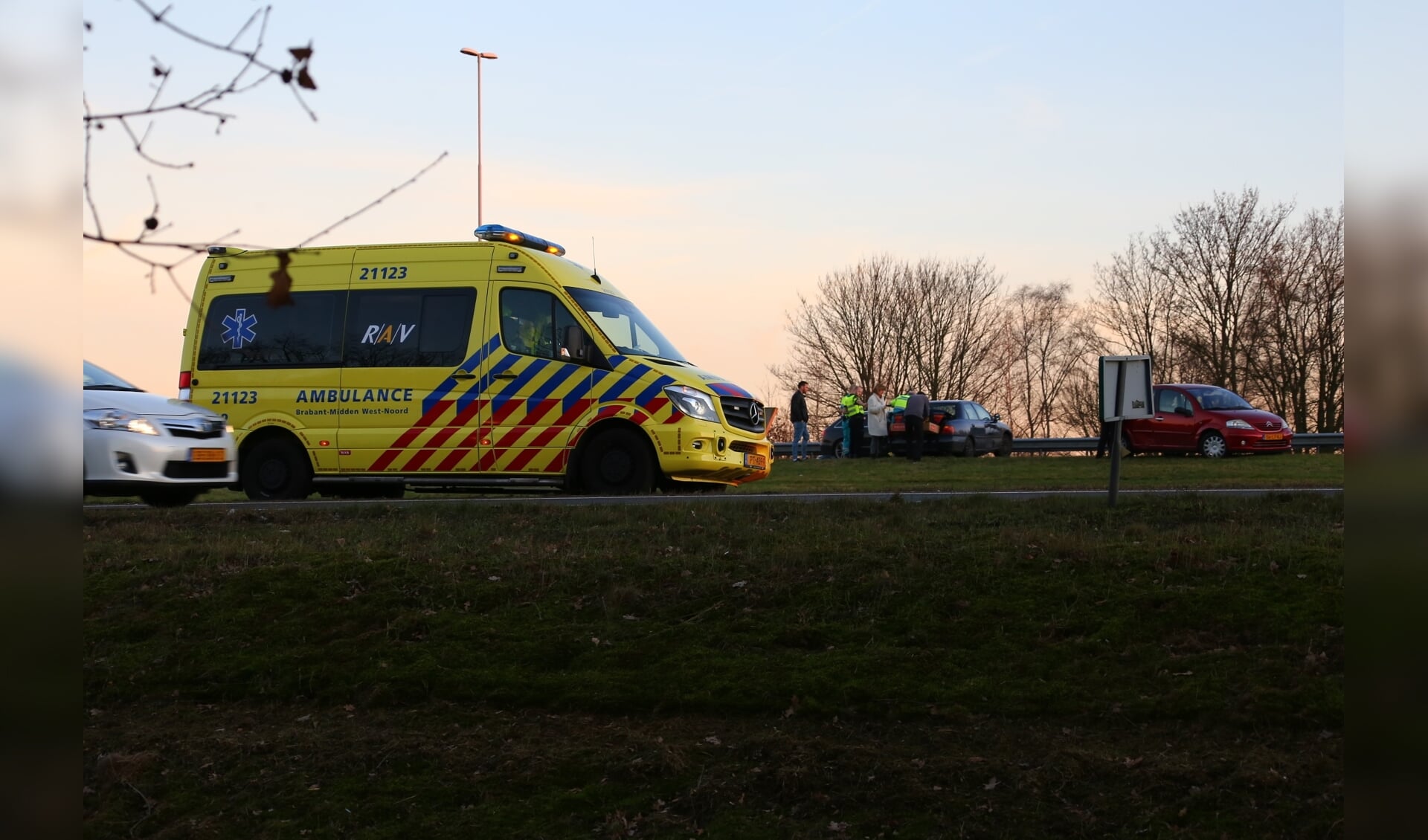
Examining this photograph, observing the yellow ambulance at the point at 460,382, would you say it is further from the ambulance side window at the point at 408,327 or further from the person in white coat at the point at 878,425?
the person in white coat at the point at 878,425

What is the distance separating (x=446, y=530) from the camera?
10.2 meters

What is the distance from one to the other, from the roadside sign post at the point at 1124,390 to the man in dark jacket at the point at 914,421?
16625mm

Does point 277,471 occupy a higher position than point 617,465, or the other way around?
point 617,465

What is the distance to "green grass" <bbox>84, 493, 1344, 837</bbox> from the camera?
535 cm

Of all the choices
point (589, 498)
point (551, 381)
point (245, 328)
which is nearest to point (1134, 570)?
point (589, 498)

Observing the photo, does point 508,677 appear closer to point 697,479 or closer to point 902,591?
point 902,591

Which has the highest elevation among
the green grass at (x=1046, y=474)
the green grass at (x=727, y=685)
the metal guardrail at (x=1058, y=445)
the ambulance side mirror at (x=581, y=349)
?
the ambulance side mirror at (x=581, y=349)

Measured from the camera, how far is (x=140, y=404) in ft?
38.7

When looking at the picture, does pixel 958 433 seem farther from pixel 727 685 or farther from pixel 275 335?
pixel 727 685

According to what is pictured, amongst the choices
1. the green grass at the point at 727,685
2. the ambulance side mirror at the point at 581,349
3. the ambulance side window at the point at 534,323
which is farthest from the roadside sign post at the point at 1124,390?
the ambulance side window at the point at 534,323

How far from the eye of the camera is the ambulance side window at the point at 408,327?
14.2m

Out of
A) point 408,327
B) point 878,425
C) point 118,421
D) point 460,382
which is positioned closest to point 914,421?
point 878,425

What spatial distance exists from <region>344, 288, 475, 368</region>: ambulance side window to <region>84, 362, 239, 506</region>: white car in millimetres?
2110

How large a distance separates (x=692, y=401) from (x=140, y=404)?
17.5ft
